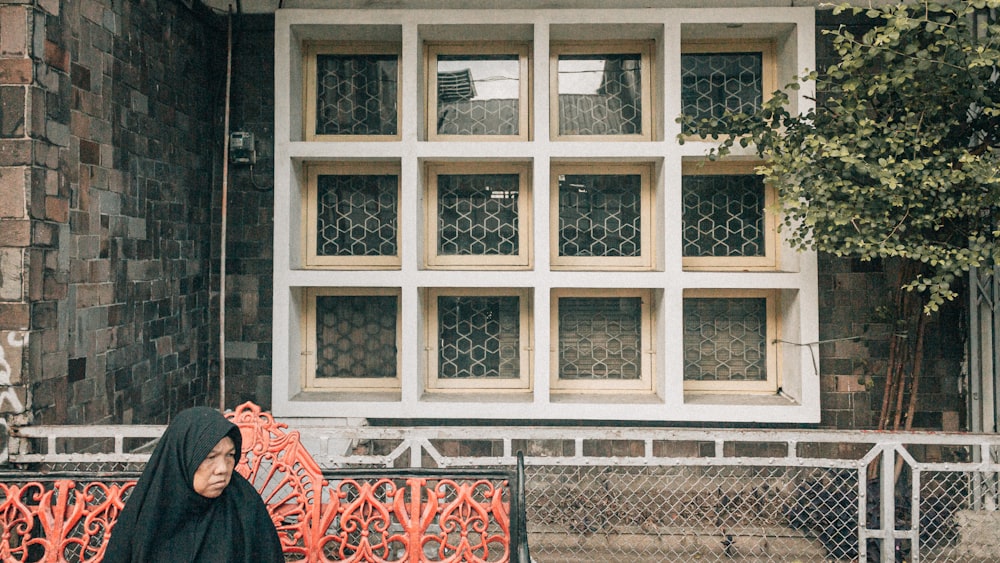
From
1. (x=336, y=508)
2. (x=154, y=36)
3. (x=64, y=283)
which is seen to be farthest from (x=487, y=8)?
(x=336, y=508)

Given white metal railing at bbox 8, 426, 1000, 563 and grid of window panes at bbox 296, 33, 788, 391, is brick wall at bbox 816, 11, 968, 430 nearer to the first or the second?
white metal railing at bbox 8, 426, 1000, 563

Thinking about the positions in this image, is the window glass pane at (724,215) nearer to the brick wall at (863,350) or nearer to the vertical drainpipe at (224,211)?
the brick wall at (863,350)

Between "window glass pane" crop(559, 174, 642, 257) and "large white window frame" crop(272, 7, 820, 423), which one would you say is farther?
"window glass pane" crop(559, 174, 642, 257)

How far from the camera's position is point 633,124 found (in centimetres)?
376

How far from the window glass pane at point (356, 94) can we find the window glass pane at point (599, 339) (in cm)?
153

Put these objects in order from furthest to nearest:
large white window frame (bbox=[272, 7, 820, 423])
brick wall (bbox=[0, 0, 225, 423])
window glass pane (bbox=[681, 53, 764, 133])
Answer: window glass pane (bbox=[681, 53, 764, 133]) < large white window frame (bbox=[272, 7, 820, 423]) < brick wall (bbox=[0, 0, 225, 423])

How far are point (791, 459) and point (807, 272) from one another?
1270 mm

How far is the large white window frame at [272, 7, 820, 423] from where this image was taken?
11.4 ft

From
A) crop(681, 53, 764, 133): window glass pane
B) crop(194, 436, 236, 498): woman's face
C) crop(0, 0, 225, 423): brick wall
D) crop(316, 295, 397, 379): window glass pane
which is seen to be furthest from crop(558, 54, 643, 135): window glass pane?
crop(194, 436, 236, 498): woman's face

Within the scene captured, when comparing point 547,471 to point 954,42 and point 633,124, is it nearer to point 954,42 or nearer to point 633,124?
point 633,124

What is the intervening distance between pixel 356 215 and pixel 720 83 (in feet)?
7.49

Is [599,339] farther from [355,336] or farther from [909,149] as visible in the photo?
[909,149]

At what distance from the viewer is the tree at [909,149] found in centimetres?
261

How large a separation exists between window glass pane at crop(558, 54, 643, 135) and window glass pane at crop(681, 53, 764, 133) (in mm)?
287
